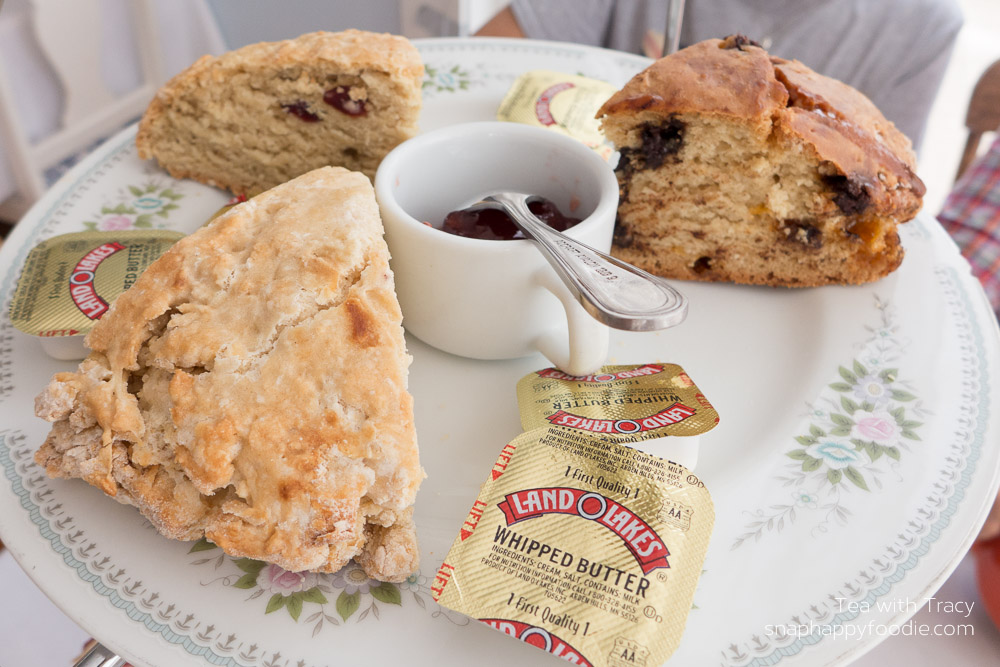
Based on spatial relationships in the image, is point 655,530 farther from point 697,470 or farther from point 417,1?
point 417,1

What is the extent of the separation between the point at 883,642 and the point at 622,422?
116cm

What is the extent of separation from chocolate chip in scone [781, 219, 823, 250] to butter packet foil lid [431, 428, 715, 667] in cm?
88

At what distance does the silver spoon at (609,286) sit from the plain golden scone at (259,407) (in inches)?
13.2

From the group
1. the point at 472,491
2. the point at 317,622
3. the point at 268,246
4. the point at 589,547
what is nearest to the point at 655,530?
the point at 589,547

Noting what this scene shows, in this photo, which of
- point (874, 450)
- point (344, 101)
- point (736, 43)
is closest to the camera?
point (874, 450)

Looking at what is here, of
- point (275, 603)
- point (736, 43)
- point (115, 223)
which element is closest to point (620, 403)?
point (275, 603)

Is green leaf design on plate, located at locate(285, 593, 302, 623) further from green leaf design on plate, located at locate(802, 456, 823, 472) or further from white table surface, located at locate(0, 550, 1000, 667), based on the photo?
white table surface, located at locate(0, 550, 1000, 667)

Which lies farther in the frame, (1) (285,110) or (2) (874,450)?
(1) (285,110)

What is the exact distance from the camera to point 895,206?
5.73 feet

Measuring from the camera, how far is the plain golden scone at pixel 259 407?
1.14 metres

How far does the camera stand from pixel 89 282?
167cm

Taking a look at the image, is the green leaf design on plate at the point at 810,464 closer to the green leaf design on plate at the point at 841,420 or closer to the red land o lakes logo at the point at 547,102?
the green leaf design on plate at the point at 841,420

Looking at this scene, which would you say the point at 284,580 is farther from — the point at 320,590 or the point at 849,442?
the point at 849,442

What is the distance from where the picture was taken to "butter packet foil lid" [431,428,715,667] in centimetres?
111
